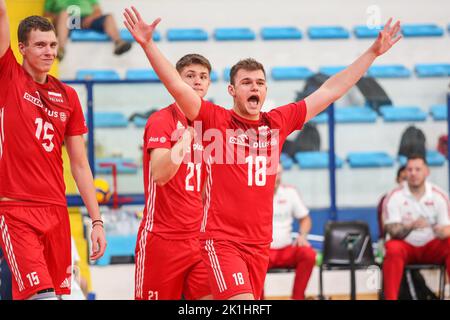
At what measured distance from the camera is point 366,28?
1252 cm

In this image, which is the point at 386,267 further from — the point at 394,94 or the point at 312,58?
the point at 312,58

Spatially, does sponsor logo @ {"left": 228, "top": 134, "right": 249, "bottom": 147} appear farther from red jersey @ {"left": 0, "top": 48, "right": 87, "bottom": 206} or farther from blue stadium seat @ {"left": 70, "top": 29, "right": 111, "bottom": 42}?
blue stadium seat @ {"left": 70, "top": 29, "right": 111, "bottom": 42}

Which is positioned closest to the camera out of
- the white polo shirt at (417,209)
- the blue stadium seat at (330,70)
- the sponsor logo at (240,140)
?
the sponsor logo at (240,140)

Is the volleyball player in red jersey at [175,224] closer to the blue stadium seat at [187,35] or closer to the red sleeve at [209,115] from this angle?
the red sleeve at [209,115]

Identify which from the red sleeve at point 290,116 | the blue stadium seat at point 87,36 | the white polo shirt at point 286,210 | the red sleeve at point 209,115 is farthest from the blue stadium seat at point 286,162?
the red sleeve at point 209,115

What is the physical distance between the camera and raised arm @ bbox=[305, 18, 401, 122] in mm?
5598

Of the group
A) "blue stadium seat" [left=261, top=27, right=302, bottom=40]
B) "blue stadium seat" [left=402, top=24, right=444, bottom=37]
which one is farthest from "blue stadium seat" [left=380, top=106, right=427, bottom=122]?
"blue stadium seat" [left=261, top=27, right=302, bottom=40]

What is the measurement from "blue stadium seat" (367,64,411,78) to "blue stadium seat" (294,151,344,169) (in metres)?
1.40

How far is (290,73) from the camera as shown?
466 inches

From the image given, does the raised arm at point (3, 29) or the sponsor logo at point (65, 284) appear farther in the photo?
the sponsor logo at point (65, 284)

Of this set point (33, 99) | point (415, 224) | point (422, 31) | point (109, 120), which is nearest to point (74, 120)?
point (33, 99)

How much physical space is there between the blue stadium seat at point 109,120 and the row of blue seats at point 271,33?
2068 millimetres

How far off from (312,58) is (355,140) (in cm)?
152

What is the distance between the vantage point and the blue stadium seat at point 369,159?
1105cm
